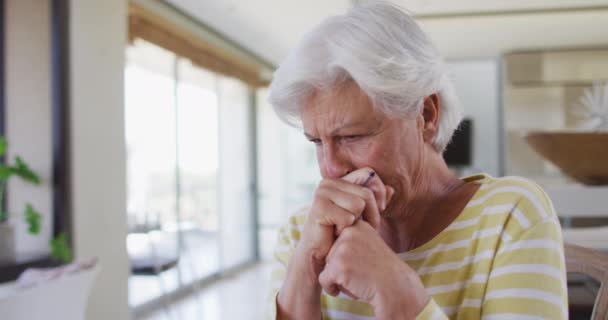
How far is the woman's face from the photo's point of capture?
83cm

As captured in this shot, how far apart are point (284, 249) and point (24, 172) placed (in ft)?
8.31

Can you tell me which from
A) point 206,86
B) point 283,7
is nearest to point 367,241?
point 283,7

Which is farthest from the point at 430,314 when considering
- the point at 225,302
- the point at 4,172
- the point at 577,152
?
the point at 225,302

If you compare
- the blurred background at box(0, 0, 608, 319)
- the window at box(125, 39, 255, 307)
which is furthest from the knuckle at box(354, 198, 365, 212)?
the window at box(125, 39, 255, 307)

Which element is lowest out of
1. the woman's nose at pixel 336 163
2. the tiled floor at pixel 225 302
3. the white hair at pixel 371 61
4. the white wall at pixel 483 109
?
the tiled floor at pixel 225 302

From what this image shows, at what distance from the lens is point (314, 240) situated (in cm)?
83

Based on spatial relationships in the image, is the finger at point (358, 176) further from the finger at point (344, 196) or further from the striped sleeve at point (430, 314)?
the striped sleeve at point (430, 314)

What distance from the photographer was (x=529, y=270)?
74 centimetres

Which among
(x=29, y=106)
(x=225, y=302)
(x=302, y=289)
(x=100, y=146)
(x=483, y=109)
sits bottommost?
(x=225, y=302)

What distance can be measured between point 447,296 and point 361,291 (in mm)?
191

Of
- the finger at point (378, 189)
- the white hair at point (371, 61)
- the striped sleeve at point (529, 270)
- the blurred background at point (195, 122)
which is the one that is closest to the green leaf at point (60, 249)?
the blurred background at point (195, 122)

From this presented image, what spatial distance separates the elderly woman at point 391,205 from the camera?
74 cm

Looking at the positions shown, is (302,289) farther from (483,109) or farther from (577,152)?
(483,109)

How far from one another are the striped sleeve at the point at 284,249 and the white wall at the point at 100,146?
2752 millimetres
